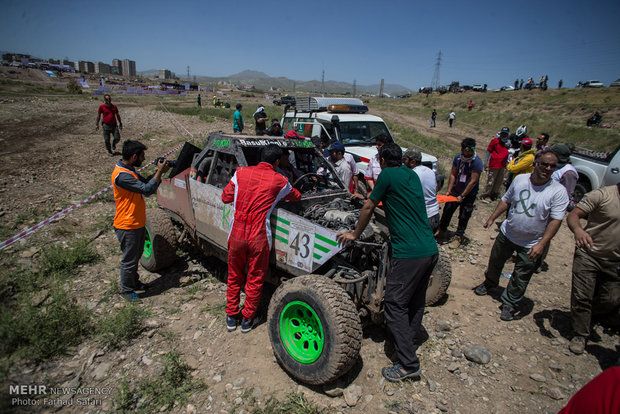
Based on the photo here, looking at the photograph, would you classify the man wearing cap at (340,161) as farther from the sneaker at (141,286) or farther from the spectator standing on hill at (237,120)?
the spectator standing on hill at (237,120)

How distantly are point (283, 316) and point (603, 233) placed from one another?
11.3ft

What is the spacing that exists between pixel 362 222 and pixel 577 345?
2947 millimetres

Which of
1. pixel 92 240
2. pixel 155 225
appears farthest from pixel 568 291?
pixel 92 240

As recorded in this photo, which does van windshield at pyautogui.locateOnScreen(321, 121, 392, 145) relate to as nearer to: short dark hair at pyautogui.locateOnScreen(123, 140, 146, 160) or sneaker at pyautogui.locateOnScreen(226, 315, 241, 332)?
short dark hair at pyautogui.locateOnScreen(123, 140, 146, 160)

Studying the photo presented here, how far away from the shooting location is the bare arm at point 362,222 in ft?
9.08

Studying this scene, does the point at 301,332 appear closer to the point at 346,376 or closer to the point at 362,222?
the point at 346,376

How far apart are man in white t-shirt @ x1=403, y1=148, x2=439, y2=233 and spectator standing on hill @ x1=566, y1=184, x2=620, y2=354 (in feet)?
5.32

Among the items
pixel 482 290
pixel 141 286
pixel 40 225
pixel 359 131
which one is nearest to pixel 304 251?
pixel 141 286

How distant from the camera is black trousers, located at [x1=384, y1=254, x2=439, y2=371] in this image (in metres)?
A: 2.80

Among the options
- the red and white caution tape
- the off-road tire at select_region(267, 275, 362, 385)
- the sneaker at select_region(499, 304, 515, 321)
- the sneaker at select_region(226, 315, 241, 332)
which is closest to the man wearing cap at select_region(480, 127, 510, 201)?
the sneaker at select_region(499, 304, 515, 321)

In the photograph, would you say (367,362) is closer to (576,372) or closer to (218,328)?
(218,328)

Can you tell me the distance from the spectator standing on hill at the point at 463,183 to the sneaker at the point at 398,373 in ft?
11.5

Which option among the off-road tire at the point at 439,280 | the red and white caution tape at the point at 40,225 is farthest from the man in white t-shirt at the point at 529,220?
the red and white caution tape at the point at 40,225

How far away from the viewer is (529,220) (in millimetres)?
3662
